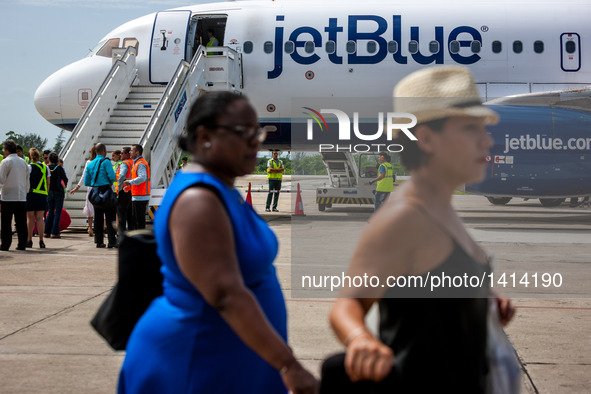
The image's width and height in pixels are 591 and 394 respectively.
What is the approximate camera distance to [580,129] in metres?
15.3

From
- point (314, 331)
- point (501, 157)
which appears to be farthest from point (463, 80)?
point (501, 157)

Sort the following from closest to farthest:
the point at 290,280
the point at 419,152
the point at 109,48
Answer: the point at 419,152 → the point at 290,280 → the point at 109,48

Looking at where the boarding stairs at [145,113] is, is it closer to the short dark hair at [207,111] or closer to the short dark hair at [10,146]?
the short dark hair at [10,146]

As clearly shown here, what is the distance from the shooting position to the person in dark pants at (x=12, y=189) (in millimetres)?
10539

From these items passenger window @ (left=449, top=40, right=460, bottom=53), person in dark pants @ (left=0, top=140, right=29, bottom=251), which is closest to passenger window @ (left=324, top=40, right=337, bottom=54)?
passenger window @ (left=449, top=40, right=460, bottom=53)

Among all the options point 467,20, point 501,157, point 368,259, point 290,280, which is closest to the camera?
point 368,259

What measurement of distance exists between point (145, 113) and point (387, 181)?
5.95 meters

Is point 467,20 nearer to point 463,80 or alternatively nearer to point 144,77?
point 144,77

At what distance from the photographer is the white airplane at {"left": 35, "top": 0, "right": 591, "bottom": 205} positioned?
53.5 feet

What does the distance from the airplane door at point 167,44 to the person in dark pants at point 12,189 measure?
21.9 feet

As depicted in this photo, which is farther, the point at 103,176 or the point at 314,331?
the point at 103,176

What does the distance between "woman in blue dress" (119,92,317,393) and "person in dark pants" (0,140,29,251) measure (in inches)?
364

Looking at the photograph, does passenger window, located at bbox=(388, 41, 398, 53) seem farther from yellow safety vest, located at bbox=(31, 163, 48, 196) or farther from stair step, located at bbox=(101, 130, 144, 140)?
yellow safety vest, located at bbox=(31, 163, 48, 196)

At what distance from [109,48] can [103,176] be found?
8115 mm
